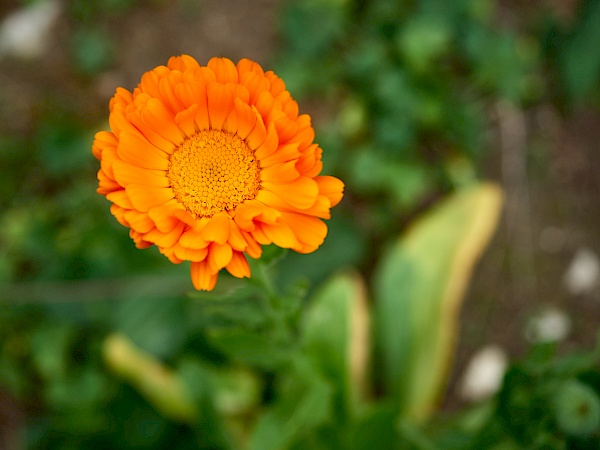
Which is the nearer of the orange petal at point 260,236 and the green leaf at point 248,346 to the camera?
the orange petal at point 260,236

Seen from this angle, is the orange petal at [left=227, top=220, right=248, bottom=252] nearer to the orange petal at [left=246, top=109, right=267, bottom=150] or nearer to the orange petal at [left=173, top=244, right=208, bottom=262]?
the orange petal at [left=173, top=244, right=208, bottom=262]

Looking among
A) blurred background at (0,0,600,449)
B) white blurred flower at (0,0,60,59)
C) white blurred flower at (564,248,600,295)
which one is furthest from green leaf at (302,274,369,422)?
white blurred flower at (0,0,60,59)

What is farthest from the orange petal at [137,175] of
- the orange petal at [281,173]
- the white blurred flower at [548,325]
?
the white blurred flower at [548,325]

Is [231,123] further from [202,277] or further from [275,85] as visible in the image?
[202,277]

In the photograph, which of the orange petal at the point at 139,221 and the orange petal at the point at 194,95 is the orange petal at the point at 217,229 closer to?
the orange petal at the point at 139,221

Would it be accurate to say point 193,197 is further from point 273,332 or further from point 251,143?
point 273,332

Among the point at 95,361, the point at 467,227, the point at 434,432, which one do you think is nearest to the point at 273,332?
the point at 434,432
